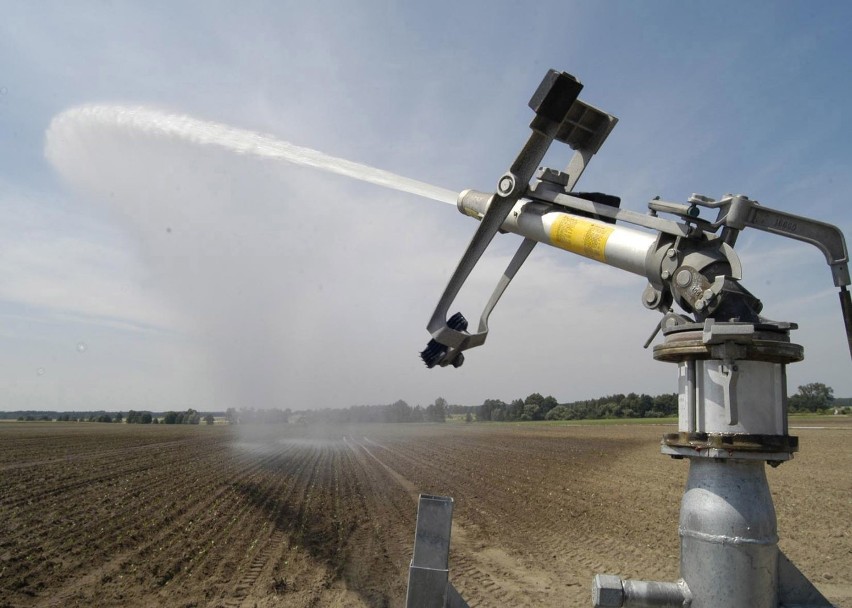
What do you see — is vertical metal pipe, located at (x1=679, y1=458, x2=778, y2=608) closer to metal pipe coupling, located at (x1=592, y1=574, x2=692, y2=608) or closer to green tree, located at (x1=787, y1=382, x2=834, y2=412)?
metal pipe coupling, located at (x1=592, y1=574, x2=692, y2=608)

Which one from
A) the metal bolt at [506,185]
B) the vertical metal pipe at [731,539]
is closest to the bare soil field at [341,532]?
the vertical metal pipe at [731,539]

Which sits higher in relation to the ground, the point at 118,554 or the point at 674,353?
the point at 674,353

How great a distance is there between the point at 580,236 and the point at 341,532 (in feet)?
35.7

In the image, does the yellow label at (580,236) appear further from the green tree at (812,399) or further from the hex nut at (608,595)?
the green tree at (812,399)

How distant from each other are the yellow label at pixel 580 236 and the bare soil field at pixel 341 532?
22.6 feet

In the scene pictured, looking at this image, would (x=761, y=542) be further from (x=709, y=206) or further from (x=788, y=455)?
(x=709, y=206)

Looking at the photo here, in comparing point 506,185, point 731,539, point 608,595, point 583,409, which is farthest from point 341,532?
point 583,409

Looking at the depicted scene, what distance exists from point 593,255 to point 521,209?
1.02 meters

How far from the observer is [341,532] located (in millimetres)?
13586

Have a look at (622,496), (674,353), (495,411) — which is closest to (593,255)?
(674,353)

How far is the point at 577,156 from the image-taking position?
18.6 feet

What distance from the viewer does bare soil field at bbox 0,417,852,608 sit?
10.0 m

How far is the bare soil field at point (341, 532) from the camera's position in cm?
1003

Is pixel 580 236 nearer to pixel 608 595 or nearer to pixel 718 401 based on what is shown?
pixel 718 401
